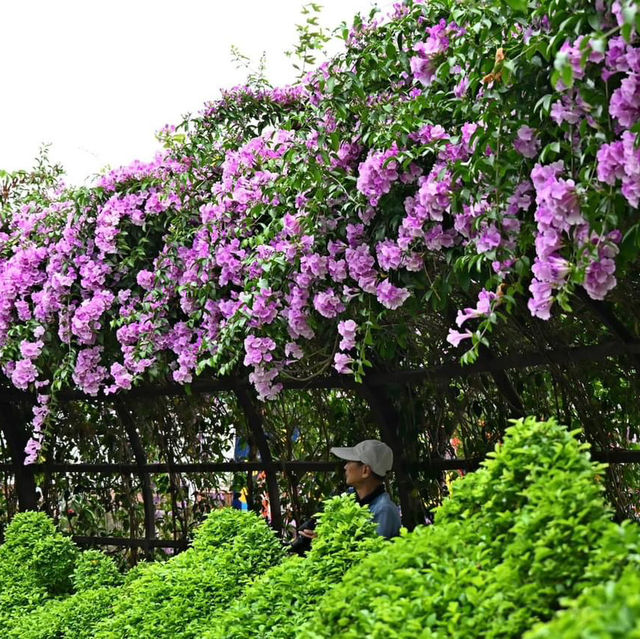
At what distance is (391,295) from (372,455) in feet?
3.73

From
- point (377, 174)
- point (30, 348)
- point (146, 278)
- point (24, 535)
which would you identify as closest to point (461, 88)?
point (377, 174)

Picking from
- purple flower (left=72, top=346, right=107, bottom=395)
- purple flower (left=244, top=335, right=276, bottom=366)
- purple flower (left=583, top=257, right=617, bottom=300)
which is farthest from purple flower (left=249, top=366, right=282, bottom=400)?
purple flower (left=583, top=257, right=617, bottom=300)

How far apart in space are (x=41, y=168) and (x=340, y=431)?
2.84 metres

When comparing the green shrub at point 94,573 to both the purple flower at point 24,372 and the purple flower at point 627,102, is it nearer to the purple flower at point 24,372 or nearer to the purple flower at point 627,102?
the purple flower at point 24,372

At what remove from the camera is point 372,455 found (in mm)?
4605

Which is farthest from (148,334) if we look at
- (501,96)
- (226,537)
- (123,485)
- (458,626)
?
(458,626)

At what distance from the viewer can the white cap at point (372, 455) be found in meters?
4.60

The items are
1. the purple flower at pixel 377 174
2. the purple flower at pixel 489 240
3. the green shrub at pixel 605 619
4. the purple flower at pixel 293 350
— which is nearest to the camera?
the green shrub at pixel 605 619

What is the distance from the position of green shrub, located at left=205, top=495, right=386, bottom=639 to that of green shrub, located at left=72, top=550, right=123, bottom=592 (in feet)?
6.28

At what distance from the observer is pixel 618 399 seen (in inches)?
172

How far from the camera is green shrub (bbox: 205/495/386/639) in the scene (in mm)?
3264

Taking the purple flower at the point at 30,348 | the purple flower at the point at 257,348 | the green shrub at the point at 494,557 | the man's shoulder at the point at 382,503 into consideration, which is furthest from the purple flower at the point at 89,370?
the green shrub at the point at 494,557

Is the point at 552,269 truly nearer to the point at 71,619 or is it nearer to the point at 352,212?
the point at 352,212

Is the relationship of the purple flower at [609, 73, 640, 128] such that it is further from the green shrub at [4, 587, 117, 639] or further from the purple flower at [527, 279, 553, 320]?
the green shrub at [4, 587, 117, 639]
